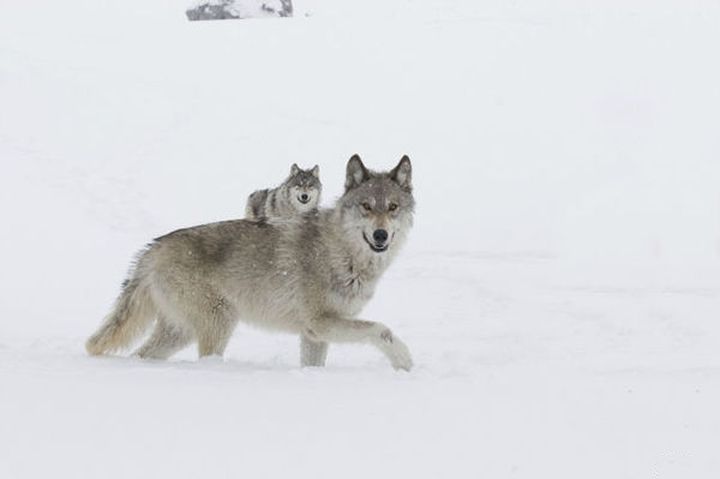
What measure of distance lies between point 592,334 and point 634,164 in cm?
898

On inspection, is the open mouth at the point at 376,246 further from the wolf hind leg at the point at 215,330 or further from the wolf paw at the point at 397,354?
the wolf hind leg at the point at 215,330

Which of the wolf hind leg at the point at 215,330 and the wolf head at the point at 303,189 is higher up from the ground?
the wolf head at the point at 303,189

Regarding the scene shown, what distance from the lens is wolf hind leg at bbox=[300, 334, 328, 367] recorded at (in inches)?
266

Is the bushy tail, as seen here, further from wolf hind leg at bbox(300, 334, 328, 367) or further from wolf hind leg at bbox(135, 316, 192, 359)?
wolf hind leg at bbox(300, 334, 328, 367)

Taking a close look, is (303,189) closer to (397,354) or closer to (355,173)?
(355,173)

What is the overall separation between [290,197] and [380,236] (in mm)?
7031

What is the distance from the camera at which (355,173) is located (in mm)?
6922

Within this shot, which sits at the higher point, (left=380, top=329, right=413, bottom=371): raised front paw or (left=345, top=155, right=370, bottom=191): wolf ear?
(left=345, top=155, right=370, bottom=191): wolf ear

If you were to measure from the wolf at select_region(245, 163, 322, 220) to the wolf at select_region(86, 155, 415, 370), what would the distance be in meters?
6.45

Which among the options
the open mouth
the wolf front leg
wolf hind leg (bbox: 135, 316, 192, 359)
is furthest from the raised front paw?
wolf hind leg (bbox: 135, 316, 192, 359)

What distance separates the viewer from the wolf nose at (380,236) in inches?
257

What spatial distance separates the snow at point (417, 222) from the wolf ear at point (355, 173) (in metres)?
0.24

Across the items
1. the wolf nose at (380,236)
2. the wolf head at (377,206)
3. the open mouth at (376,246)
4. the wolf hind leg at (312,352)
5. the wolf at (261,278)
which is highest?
the wolf head at (377,206)

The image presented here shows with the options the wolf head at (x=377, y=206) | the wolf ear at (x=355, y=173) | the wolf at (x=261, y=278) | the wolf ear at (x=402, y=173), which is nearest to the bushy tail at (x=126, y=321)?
the wolf at (x=261, y=278)
